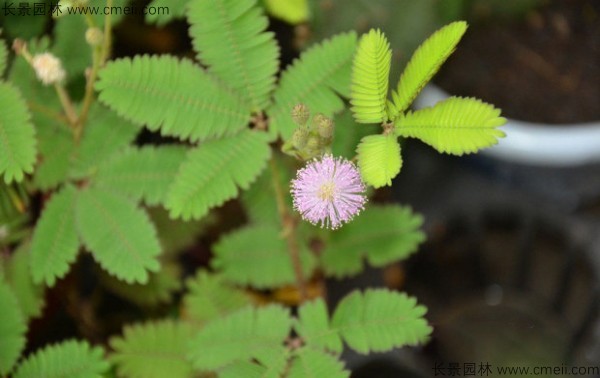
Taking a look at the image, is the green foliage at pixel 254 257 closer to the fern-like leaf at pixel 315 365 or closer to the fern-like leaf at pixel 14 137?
the fern-like leaf at pixel 315 365

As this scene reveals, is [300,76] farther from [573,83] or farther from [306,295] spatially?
[573,83]

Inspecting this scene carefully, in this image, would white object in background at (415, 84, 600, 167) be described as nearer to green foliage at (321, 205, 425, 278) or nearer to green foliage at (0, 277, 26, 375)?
green foliage at (321, 205, 425, 278)

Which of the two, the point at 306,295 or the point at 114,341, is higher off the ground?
the point at 306,295

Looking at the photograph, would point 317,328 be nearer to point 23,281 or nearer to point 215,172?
point 215,172

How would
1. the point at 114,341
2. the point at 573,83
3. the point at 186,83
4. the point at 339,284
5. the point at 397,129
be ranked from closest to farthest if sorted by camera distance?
the point at 397,129, the point at 186,83, the point at 114,341, the point at 339,284, the point at 573,83

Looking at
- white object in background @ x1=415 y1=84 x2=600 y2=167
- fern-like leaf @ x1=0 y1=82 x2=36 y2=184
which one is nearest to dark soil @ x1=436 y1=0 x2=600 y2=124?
white object in background @ x1=415 y1=84 x2=600 y2=167

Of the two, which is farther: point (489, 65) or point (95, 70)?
point (489, 65)

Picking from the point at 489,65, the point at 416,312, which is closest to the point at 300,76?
the point at 416,312

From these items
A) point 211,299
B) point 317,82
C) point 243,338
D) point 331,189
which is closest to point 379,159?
point 331,189
